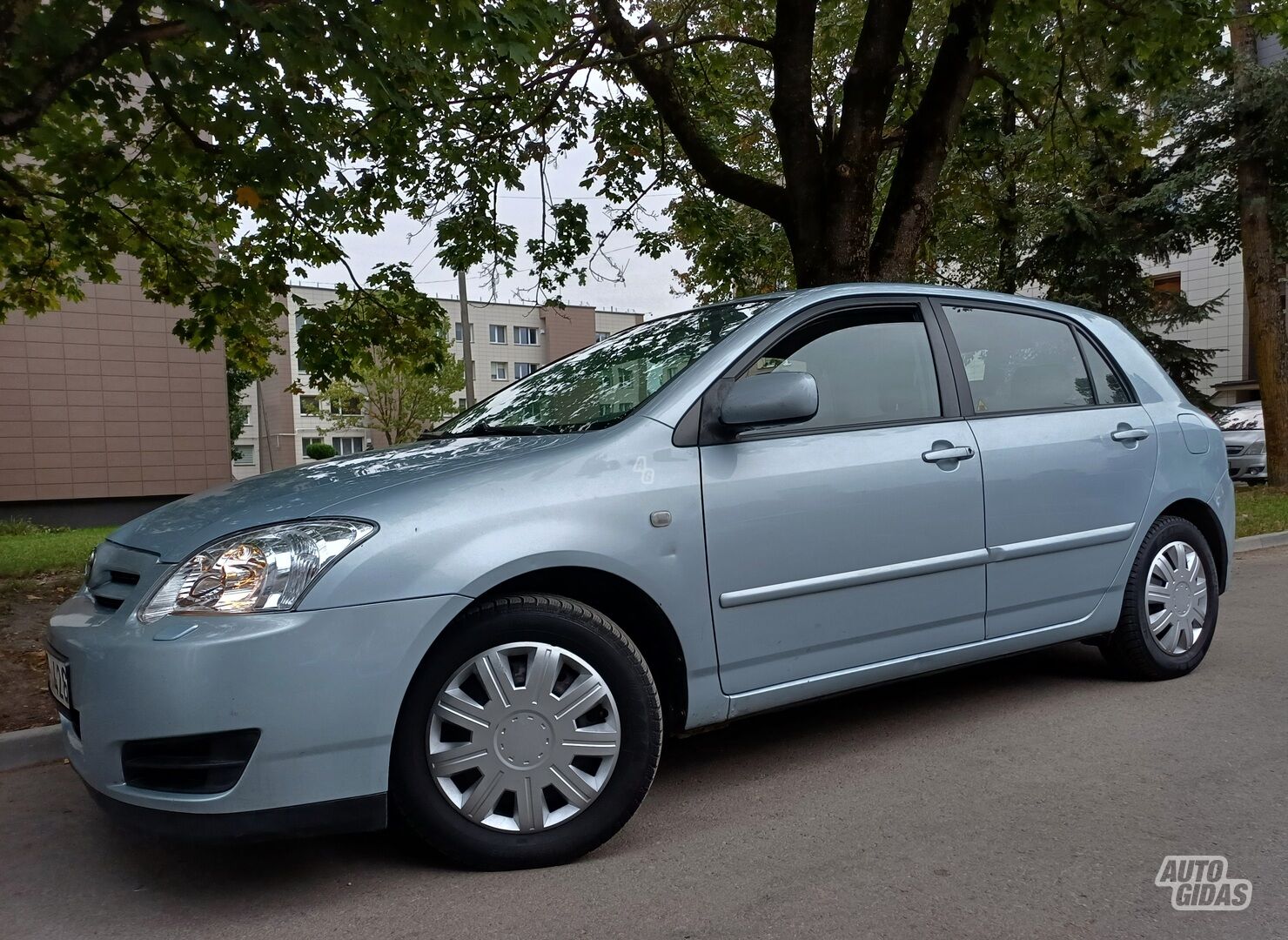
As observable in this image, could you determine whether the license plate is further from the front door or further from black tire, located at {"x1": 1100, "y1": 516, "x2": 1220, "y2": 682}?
black tire, located at {"x1": 1100, "y1": 516, "x2": 1220, "y2": 682}

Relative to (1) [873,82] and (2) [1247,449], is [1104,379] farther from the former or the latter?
(2) [1247,449]

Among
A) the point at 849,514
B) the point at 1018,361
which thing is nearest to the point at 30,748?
the point at 849,514

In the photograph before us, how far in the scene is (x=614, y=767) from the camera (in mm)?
2902

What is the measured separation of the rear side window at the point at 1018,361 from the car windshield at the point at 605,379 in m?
0.91

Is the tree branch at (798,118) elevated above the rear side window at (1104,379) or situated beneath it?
elevated above

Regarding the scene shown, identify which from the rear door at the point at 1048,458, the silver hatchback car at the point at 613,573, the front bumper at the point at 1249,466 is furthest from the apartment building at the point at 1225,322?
the silver hatchback car at the point at 613,573

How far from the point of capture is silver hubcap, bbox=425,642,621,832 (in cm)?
273

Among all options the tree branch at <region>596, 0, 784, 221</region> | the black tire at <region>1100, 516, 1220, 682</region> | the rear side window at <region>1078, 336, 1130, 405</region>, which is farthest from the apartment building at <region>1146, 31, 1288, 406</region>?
the rear side window at <region>1078, 336, 1130, 405</region>

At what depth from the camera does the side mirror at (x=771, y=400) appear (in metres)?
3.16

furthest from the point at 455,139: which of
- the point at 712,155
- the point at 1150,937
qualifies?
the point at 1150,937

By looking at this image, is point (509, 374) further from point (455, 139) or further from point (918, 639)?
point (918, 639)

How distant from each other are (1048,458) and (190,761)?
3.20 meters

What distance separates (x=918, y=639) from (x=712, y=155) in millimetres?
6902

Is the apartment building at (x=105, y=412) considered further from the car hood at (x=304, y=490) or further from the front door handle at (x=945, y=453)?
the front door handle at (x=945, y=453)
